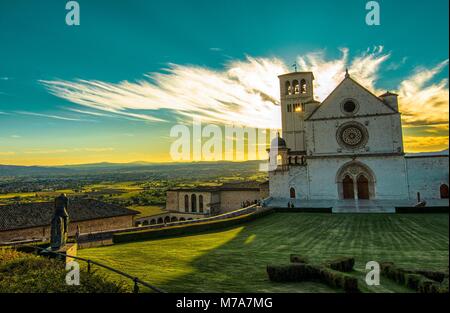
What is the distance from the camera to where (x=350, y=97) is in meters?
37.0

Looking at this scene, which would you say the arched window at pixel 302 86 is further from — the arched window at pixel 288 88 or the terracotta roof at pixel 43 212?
the terracotta roof at pixel 43 212

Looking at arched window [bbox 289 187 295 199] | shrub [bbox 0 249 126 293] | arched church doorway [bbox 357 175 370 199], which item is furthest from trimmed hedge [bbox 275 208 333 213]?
shrub [bbox 0 249 126 293]

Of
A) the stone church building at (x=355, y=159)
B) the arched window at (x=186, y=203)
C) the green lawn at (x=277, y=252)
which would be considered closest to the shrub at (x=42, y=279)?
the green lawn at (x=277, y=252)

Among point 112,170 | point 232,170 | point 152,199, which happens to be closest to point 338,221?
point 152,199

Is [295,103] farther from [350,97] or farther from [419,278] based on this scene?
[419,278]

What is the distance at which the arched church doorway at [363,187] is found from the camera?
36281mm

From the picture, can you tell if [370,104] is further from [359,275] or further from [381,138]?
[359,275]

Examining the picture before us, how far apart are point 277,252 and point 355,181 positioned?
89.0ft

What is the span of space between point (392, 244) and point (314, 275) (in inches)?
366

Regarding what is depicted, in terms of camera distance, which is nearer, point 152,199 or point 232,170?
point 152,199

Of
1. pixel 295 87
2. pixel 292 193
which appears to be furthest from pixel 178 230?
pixel 295 87

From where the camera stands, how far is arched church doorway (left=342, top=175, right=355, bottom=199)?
36906 mm

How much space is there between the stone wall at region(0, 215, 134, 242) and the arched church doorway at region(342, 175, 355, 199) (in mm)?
27205
